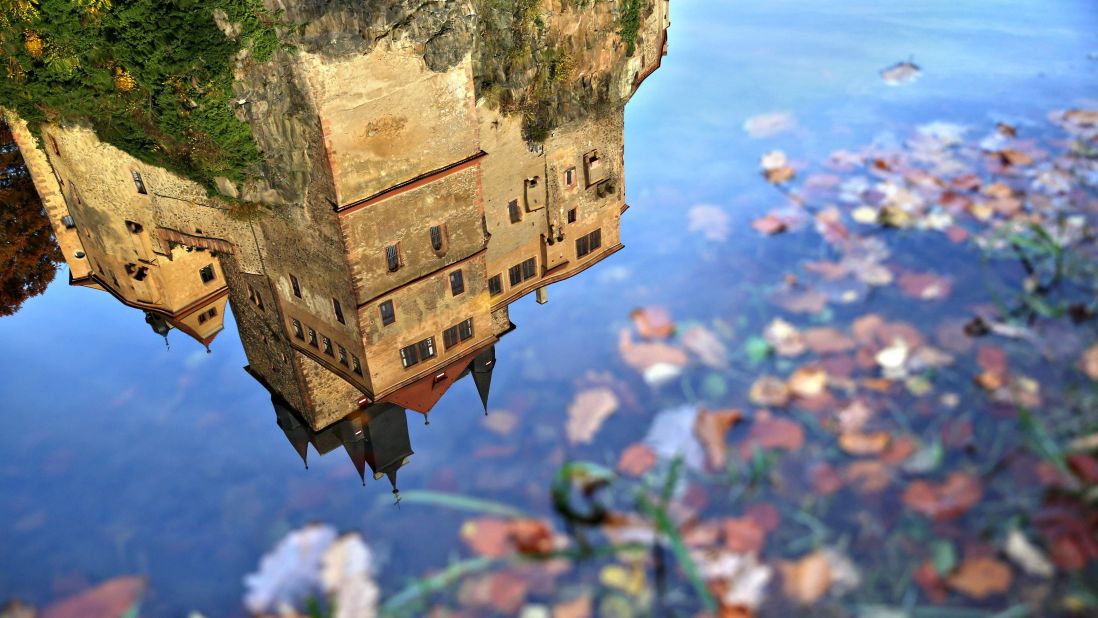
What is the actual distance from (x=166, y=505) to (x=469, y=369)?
19.9 feet

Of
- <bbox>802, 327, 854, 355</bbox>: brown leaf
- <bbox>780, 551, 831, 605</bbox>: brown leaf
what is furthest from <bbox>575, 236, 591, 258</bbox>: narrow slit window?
<bbox>780, 551, 831, 605</bbox>: brown leaf

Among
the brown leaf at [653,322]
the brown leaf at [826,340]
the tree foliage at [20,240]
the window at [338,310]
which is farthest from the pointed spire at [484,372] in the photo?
the tree foliage at [20,240]

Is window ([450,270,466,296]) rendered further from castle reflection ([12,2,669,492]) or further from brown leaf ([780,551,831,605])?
brown leaf ([780,551,831,605])

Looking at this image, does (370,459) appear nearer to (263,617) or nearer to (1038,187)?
(263,617)

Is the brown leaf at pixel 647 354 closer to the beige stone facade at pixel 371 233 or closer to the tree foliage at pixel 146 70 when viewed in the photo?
the beige stone facade at pixel 371 233

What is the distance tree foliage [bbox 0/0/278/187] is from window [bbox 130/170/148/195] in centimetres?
78

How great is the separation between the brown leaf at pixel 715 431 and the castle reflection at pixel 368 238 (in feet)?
16.4

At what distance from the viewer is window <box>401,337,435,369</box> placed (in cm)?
1861

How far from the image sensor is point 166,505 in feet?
46.8

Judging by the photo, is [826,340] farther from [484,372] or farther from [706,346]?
[484,372]

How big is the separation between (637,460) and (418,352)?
813cm

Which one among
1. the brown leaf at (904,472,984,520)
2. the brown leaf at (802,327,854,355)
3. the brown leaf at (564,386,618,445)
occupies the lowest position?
the brown leaf at (564,386,618,445)

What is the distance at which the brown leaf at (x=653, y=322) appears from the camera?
14.8 m

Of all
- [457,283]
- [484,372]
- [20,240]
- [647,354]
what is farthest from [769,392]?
[20,240]
